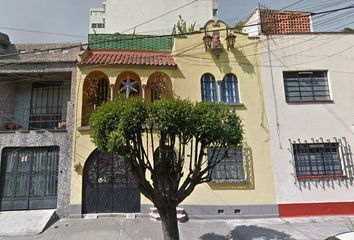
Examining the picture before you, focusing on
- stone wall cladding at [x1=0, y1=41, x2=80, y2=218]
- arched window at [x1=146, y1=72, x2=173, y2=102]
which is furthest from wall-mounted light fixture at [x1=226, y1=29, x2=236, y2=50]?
stone wall cladding at [x1=0, y1=41, x2=80, y2=218]

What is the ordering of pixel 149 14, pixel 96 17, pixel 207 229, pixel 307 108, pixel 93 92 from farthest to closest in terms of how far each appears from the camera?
pixel 96 17
pixel 149 14
pixel 93 92
pixel 307 108
pixel 207 229

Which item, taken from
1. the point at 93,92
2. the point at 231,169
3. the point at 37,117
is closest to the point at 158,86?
the point at 93,92

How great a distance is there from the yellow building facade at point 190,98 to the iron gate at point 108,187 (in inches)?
1.4

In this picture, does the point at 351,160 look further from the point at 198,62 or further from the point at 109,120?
the point at 109,120

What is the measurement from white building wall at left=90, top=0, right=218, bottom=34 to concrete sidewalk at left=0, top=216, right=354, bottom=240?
20.2 meters

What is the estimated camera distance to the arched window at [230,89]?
1115 centimetres

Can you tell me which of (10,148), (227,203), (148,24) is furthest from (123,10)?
(227,203)

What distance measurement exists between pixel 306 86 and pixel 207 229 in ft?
23.2

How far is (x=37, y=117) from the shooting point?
1174cm

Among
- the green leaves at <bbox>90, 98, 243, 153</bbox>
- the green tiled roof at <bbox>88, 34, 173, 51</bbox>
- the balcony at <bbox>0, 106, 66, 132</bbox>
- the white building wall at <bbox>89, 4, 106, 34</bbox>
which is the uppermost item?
the white building wall at <bbox>89, 4, 106, 34</bbox>

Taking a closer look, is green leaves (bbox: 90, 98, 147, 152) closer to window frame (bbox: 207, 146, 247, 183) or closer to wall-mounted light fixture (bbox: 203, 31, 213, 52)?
window frame (bbox: 207, 146, 247, 183)

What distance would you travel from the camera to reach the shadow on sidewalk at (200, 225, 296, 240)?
8.08 meters

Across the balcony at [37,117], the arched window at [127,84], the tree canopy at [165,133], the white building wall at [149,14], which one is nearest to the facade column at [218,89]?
the arched window at [127,84]

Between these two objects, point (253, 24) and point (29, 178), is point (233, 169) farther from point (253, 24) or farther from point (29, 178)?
point (29, 178)
